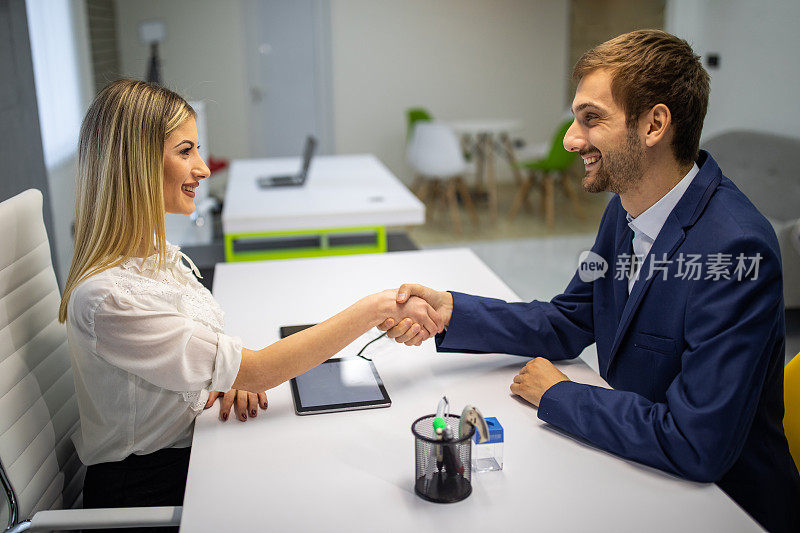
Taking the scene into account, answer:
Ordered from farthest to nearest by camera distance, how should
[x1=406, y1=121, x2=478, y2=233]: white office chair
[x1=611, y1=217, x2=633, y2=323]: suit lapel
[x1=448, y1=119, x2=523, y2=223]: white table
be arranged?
1. [x1=448, y1=119, x2=523, y2=223]: white table
2. [x1=406, y1=121, x2=478, y2=233]: white office chair
3. [x1=611, y1=217, x2=633, y2=323]: suit lapel

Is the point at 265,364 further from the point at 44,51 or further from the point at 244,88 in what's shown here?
the point at 244,88

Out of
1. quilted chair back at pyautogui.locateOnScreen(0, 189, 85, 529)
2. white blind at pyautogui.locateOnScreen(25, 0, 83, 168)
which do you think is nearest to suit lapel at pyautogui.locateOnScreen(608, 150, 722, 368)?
quilted chair back at pyautogui.locateOnScreen(0, 189, 85, 529)

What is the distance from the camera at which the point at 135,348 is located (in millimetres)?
1249

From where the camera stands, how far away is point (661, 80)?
51.4 inches

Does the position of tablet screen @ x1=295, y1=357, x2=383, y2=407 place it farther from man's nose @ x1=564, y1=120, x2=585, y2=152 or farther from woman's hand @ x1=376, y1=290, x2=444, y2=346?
man's nose @ x1=564, y1=120, x2=585, y2=152

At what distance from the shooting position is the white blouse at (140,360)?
1.25m

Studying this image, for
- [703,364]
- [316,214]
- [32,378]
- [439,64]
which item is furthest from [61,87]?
[703,364]

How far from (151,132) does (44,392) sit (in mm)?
557

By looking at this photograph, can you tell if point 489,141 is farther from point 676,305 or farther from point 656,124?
point 676,305

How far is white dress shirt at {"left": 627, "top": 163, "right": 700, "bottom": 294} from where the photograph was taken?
1.38m

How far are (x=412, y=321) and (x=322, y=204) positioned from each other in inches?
75.7

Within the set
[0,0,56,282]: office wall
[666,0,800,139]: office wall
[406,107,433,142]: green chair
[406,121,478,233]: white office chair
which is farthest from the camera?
[406,107,433,142]: green chair

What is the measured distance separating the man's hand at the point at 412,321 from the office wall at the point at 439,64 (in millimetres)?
6474
